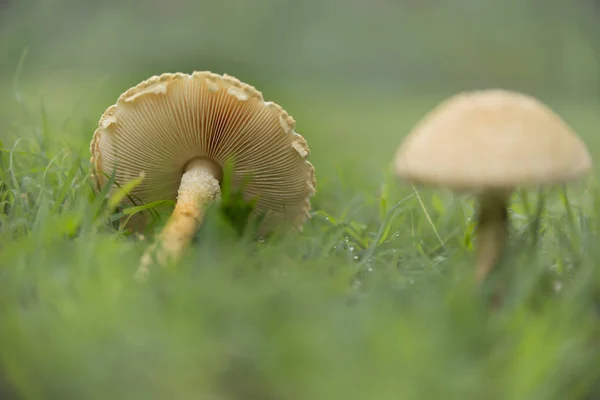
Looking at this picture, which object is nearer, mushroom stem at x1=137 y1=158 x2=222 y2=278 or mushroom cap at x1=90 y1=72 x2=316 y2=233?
mushroom stem at x1=137 y1=158 x2=222 y2=278

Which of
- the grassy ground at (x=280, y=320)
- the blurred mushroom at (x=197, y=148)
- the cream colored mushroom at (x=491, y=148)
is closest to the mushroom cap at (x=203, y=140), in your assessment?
the blurred mushroom at (x=197, y=148)

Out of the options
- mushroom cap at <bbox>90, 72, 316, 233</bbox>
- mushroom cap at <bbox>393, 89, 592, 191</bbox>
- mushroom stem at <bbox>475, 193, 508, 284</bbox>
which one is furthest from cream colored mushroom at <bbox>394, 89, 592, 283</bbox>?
mushroom cap at <bbox>90, 72, 316, 233</bbox>

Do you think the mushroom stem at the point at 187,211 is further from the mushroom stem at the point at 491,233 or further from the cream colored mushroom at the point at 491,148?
the mushroom stem at the point at 491,233

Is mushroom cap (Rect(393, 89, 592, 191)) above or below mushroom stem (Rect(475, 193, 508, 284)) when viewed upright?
above

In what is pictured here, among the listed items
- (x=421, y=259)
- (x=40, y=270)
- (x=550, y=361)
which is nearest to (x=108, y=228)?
(x=40, y=270)

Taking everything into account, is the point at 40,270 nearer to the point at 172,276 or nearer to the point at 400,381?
the point at 172,276

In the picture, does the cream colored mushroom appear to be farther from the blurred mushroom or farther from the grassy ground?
the blurred mushroom
